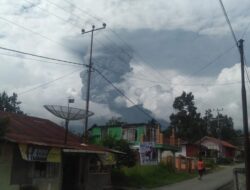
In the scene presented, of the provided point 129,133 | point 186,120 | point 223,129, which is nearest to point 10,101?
point 129,133

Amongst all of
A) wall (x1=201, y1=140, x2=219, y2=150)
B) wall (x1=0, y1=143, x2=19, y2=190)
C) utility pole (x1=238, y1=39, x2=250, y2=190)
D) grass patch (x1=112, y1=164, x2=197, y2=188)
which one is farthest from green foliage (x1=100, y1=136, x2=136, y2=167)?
wall (x1=201, y1=140, x2=219, y2=150)

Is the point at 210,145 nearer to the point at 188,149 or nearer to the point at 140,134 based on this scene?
the point at 188,149

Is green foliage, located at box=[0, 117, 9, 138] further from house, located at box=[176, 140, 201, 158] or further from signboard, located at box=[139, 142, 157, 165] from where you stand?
house, located at box=[176, 140, 201, 158]

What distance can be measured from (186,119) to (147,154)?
5038 centimetres

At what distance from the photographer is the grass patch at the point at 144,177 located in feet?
97.5

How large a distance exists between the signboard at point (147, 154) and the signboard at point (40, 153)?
16.5m

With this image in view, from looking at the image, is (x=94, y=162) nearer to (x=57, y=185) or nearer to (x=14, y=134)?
(x=57, y=185)

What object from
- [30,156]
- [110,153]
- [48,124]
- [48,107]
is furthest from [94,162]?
[30,156]

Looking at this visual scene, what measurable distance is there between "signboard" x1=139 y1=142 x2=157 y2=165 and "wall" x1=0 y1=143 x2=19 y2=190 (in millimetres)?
19234

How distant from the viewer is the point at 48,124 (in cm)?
2842

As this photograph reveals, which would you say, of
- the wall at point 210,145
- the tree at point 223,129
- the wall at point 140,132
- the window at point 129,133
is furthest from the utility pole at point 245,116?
the tree at point 223,129

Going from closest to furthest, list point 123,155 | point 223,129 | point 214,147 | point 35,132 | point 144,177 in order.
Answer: point 35,132
point 123,155
point 144,177
point 214,147
point 223,129

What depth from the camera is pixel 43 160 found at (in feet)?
68.2

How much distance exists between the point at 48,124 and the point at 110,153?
4.57 meters
